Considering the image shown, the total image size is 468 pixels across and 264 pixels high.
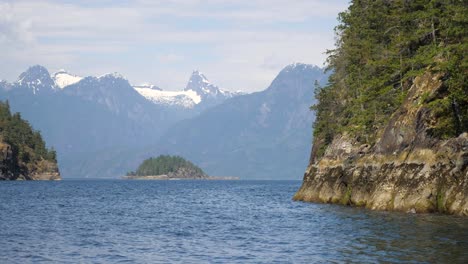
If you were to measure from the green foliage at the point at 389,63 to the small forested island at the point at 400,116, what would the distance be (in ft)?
0.46

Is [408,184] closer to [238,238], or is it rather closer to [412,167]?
[412,167]

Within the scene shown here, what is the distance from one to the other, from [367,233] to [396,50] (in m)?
37.8

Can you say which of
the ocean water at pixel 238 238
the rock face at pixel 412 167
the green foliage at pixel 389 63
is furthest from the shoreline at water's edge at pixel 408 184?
the green foliage at pixel 389 63

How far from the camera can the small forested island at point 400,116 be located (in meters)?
64.0

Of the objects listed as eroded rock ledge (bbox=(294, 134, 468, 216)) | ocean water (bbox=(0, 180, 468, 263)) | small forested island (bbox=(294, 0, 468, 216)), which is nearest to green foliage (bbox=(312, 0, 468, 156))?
small forested island (bbox=(294, 0, 468, 216))

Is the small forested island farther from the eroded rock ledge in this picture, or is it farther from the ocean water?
the ocean water

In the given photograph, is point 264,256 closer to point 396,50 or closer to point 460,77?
point 460,77

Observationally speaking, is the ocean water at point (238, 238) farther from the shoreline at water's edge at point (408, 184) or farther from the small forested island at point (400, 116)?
the small forested island at point (400, 116)

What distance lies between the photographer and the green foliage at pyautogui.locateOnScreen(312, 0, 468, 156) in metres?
66.1

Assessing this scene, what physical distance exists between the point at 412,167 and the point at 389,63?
21.5 meters

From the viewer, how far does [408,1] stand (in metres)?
86.1

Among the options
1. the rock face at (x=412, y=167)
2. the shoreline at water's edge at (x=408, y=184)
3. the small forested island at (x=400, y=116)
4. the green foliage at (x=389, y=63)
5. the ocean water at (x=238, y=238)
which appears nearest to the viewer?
the ocean water at (x=238, y=238)

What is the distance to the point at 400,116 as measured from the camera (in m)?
72.8

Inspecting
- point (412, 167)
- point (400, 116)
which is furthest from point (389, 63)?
point (412, 167)
